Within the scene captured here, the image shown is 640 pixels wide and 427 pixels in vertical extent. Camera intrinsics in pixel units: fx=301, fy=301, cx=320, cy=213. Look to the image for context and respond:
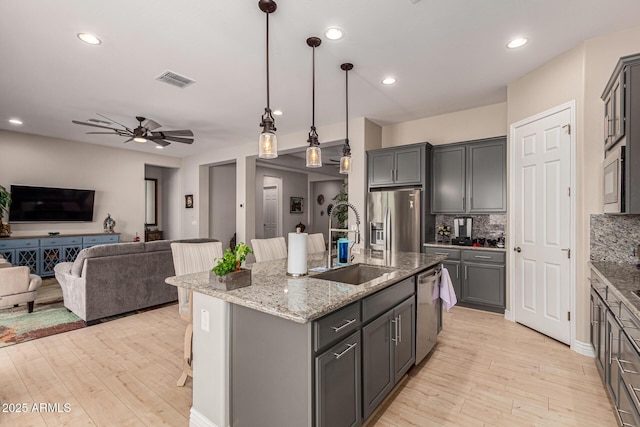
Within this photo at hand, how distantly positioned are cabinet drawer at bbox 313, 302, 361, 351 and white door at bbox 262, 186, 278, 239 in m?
7.68

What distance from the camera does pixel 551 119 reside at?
3.12 m

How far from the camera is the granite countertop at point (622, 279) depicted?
1.53m

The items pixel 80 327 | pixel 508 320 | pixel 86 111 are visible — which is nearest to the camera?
pixel 80 327

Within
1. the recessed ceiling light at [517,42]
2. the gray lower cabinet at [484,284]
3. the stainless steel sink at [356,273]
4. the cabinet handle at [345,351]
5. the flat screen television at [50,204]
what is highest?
the recessed ceiling light at [517,42]

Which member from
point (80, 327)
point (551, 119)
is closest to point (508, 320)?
point (551, 119)

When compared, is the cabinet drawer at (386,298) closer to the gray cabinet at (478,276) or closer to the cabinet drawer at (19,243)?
the gray cabinet at (478,276)

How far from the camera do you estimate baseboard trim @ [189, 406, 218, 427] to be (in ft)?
5.80

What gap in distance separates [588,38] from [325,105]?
9.39 feet

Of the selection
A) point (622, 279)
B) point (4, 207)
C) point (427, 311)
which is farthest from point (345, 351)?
point (4, 207)

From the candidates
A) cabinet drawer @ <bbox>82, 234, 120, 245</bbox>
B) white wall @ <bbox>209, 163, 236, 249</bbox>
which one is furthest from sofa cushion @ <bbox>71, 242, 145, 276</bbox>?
white wall @ <bbox>209, 163, 236, 249</bbox>

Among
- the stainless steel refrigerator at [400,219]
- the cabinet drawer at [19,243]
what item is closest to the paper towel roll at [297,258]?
the stainless steel refrigerator at [400,219]

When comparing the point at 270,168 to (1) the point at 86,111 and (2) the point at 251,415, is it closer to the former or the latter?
(1) the point at 86,111

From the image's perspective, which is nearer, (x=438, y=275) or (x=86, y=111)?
(x=438, y=275)

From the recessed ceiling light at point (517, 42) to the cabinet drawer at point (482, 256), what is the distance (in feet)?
7.71
